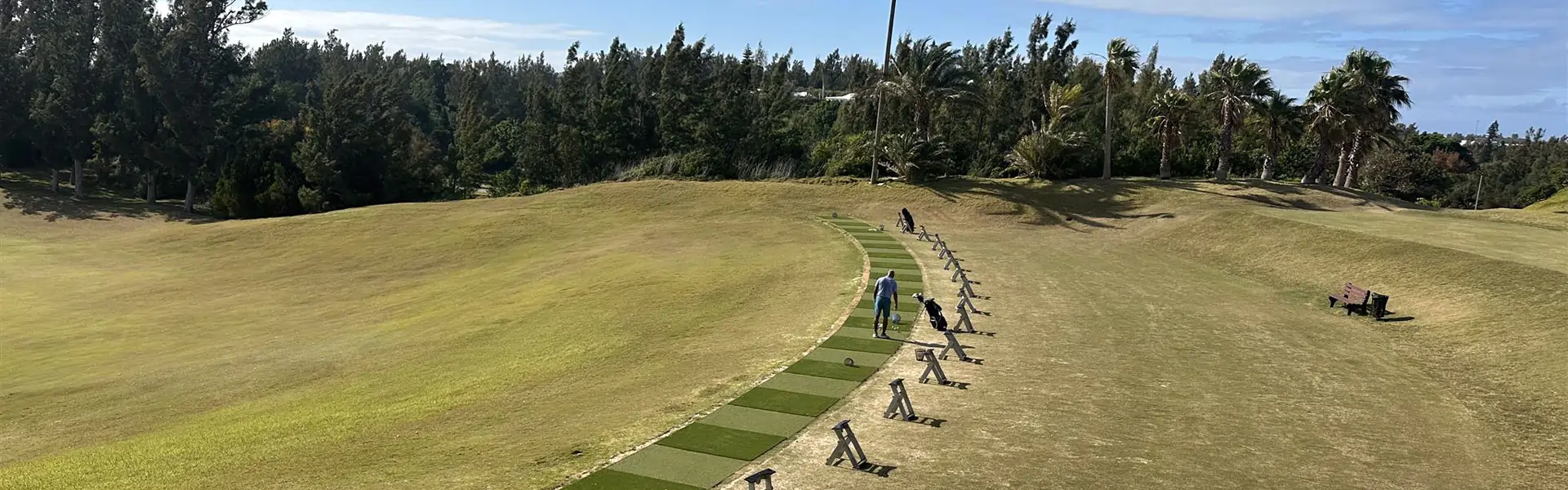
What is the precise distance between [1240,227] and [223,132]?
82.3 metres

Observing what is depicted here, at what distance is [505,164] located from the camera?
141750 millimetres

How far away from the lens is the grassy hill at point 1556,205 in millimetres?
50594

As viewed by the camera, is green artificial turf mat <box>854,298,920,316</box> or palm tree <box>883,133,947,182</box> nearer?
green artificial turf mat <box>854,298,920,316</box>

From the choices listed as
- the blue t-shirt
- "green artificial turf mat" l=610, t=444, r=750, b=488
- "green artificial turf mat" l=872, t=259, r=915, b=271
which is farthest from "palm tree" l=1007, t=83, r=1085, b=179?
"green artificial turf mat" l=610, t=444, r=750, b=488

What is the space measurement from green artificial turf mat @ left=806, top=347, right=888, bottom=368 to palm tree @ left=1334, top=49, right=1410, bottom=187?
157 feet

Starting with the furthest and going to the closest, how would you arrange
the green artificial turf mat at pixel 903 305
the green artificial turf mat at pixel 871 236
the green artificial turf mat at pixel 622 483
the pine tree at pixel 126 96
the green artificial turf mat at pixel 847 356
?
the pine tree at pixel 126 96
the green artificial turf mat at pixel 871 236
the green artificial turf mat at pixel 903 305
the green artificial turf mat at pixel 847 356
the green artificial turf mat at pixel 622 483

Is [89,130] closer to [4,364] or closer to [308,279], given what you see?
[308,279]

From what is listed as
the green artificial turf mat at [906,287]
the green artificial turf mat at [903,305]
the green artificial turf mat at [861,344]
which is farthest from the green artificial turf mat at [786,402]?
the green artificial turf mat at [906,287]

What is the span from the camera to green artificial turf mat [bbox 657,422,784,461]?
15.2 m

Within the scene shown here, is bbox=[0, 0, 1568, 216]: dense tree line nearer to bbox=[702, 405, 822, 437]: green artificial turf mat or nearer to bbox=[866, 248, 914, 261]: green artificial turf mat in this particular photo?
bbox=[866, 248, 914, 261]: green artificial turf mat

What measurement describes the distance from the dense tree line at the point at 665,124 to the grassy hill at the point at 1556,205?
29.0ft

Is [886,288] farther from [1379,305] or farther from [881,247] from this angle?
[881,247]

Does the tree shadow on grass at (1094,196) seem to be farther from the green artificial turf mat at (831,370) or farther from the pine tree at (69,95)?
the pine tree at (69,95)

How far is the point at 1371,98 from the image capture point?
55531 mm
